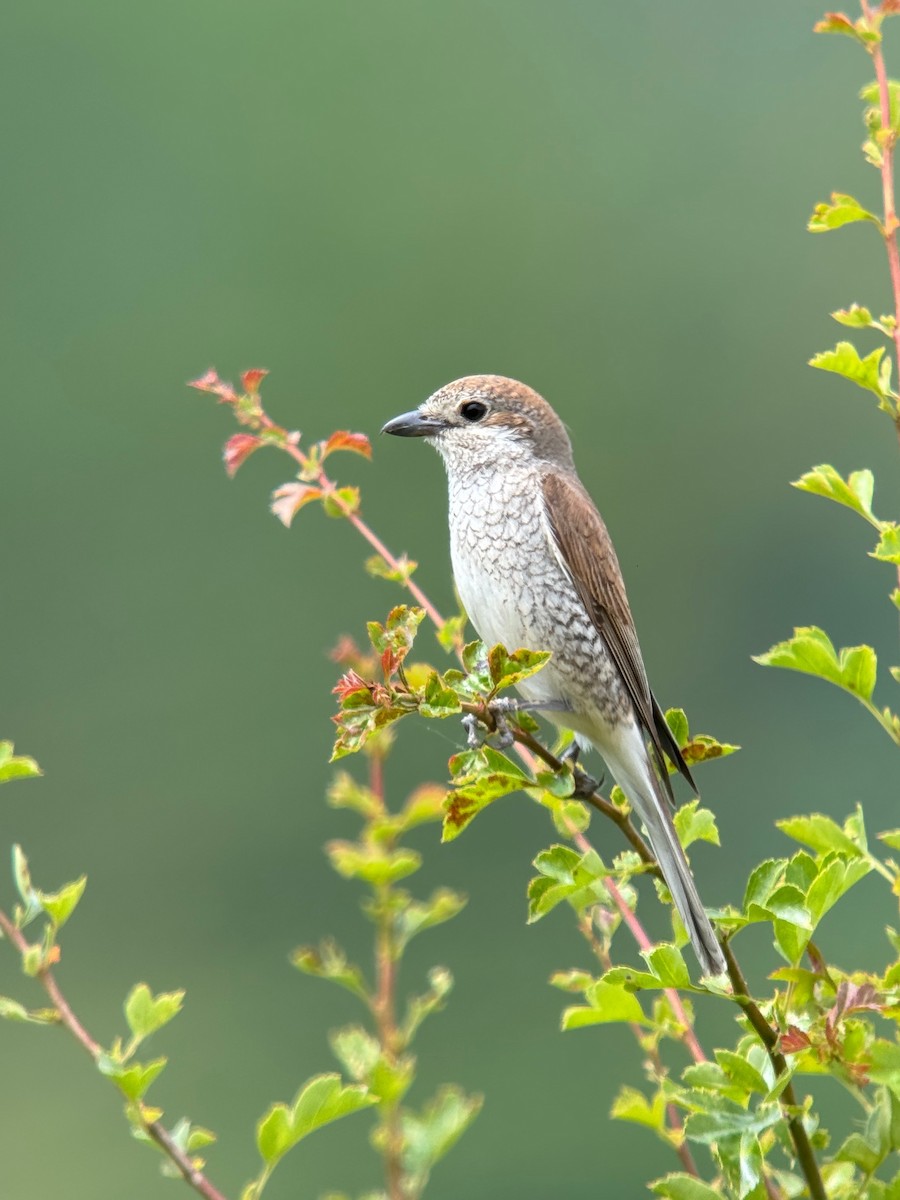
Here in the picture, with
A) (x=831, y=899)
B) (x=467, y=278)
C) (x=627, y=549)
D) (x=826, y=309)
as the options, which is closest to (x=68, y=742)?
(x=627, y=549)

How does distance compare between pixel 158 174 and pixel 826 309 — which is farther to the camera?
pixel 158 174

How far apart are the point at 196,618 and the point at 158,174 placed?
23.2 ft

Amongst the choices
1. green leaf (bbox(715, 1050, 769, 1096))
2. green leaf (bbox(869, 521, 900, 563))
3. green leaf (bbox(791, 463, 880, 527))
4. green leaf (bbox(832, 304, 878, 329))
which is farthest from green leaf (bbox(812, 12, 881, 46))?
green leaf (bbox(715, 1050, 769, 1096))

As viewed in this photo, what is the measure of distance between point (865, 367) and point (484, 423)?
1.97 metres

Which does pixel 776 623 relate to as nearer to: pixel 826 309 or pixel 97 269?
pixel 826 309

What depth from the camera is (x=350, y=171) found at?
69.2ft

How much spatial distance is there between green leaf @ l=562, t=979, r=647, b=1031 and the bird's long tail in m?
0.10

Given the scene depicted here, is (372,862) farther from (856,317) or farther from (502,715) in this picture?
(856,317)

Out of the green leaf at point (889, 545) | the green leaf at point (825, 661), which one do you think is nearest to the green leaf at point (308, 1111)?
the green leaf at point (825, 661)

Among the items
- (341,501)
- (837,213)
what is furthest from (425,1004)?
(837,213)

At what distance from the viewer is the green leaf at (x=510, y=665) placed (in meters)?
1.94

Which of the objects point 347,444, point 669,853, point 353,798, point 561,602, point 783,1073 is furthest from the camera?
point 561,602

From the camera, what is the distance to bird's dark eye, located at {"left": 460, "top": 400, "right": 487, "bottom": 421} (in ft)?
12.5

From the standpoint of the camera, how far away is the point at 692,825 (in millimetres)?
1994
